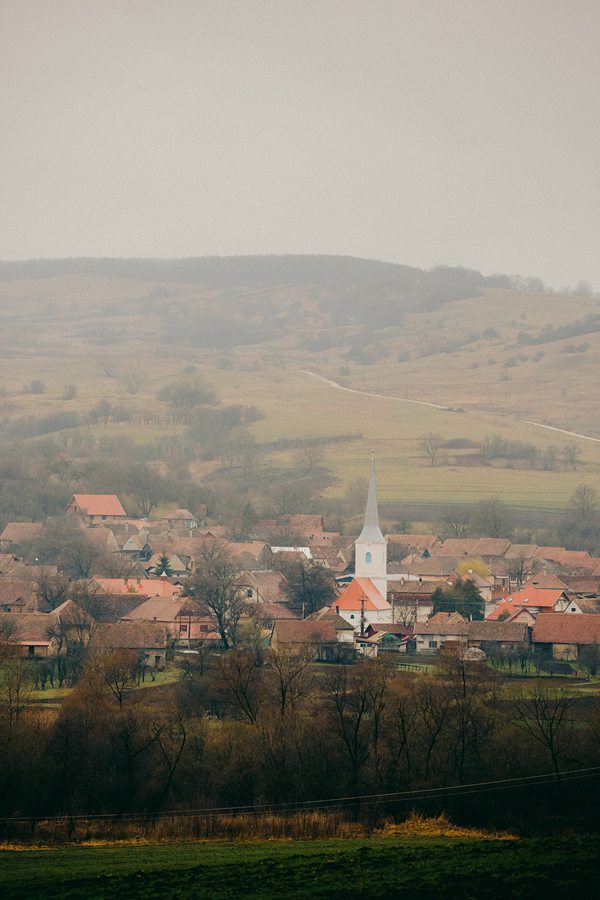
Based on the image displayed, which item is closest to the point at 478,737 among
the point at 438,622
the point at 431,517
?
the point at 438,622

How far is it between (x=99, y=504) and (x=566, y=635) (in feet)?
225

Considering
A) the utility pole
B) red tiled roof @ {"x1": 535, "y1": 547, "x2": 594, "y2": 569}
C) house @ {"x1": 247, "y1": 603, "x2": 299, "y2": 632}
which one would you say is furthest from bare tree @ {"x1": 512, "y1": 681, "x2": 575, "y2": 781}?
red tiled roof @ {"x1": 535, "y1": 547, "x2": 594, "y2": 569}

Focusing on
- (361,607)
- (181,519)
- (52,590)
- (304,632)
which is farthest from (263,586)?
(181,519)

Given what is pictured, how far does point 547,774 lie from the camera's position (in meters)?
42.9

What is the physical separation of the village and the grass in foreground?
969 inches

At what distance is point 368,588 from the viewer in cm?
8525

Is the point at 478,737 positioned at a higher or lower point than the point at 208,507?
higher

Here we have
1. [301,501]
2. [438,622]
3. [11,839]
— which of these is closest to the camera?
[11,839]

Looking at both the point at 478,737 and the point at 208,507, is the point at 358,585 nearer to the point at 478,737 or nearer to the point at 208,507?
the point at 478,737

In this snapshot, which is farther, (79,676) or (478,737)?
(79,676)

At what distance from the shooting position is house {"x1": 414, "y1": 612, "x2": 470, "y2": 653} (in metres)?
74.1

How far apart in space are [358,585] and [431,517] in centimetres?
5372

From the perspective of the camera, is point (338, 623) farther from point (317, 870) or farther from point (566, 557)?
point (317, 870)

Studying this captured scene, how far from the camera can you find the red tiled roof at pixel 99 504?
133 meters
